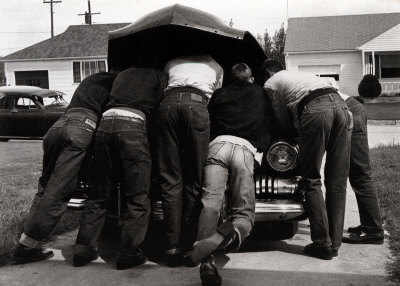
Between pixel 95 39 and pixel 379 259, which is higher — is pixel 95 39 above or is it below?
above

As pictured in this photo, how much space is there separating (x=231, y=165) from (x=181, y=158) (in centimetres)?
48

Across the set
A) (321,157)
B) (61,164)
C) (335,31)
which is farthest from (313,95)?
(335,31)

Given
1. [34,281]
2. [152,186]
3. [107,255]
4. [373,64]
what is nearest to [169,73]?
[152,186]

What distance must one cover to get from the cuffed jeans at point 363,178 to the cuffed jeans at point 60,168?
248 centimetres

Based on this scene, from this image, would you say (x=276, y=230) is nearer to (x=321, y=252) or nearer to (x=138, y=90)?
(x=321, y=252)

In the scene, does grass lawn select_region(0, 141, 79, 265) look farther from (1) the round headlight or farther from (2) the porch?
(2) the porch

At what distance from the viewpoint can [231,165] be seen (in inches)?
189

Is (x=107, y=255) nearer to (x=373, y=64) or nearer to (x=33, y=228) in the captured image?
(x=33, y=228)

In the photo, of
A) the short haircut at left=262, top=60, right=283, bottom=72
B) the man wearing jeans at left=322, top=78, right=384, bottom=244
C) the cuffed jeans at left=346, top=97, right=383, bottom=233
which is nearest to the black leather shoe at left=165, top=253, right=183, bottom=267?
the man wearing jeans at left=322, top=78, right=384, bottom=244

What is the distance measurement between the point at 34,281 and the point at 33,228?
581 mm

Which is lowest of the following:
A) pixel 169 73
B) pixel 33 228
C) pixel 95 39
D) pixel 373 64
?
pixel 33 228

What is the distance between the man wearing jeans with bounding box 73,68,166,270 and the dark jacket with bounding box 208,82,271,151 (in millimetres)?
584

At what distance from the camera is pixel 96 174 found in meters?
5.01

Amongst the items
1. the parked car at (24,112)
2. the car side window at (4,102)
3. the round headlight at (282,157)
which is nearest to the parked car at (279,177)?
the round headlight at (282,157)
